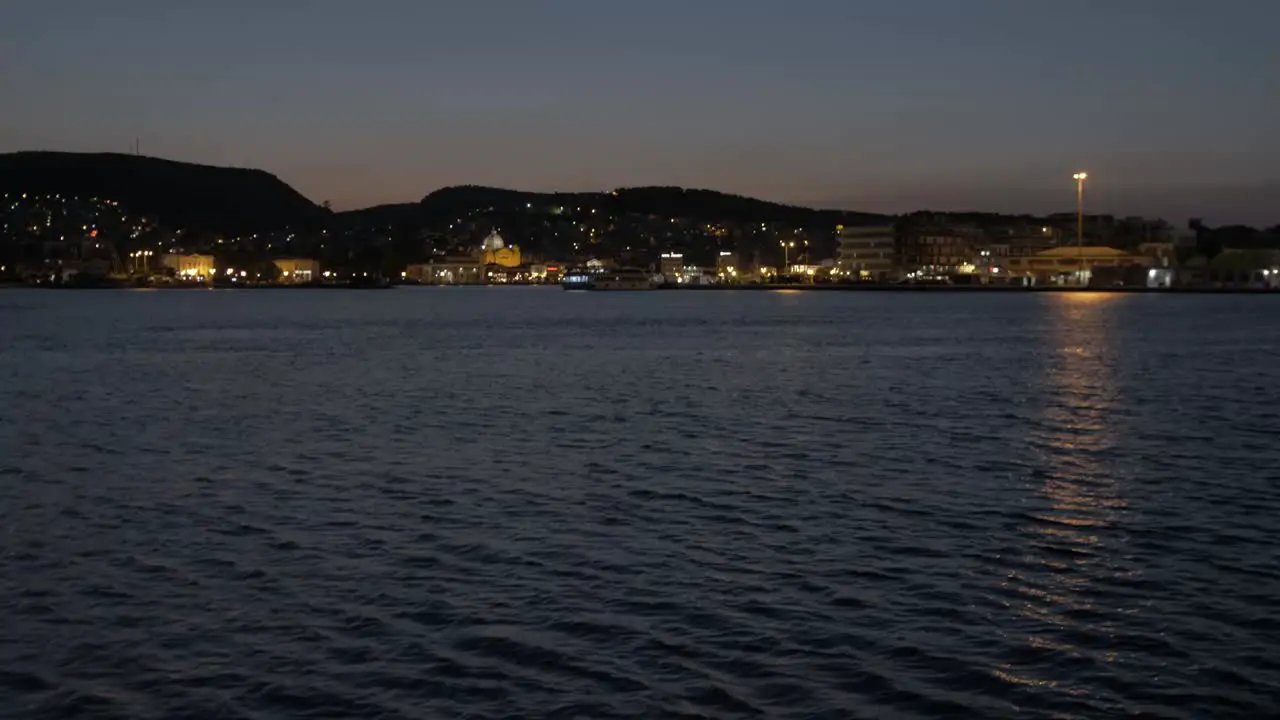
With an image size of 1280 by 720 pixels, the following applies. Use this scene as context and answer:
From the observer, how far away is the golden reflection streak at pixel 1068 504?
1067 centimetres

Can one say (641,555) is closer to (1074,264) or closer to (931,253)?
(1074,264)

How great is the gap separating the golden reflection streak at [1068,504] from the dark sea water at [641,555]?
7 cm

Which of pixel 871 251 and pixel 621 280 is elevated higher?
pixel 871 251

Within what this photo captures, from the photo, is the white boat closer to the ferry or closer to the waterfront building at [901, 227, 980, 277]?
the ferry

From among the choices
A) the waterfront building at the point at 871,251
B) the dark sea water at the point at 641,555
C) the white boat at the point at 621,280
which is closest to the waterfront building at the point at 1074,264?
the waterfront building at the point at 871,251

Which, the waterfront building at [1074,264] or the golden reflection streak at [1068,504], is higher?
the waterfront building at [1074,264]

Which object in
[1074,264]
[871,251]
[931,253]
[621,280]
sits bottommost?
[621,280]

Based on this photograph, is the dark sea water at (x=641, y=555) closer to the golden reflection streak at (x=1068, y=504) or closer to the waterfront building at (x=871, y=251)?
the golden reflection streak at (x=1068, y=504)

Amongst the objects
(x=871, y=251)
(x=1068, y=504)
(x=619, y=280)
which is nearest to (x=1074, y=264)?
(x=871, y=251)

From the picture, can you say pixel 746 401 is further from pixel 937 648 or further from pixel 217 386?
pixel 937 648

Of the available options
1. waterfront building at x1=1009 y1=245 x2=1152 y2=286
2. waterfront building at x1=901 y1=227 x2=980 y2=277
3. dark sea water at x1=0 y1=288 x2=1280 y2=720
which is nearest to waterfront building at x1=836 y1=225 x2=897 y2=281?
waterfront building at x1=901 y1=227 x2=980 y2=277

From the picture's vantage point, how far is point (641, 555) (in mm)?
12422

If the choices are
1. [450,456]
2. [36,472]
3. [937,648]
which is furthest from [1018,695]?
[36,472]

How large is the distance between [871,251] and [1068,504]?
180 metres
